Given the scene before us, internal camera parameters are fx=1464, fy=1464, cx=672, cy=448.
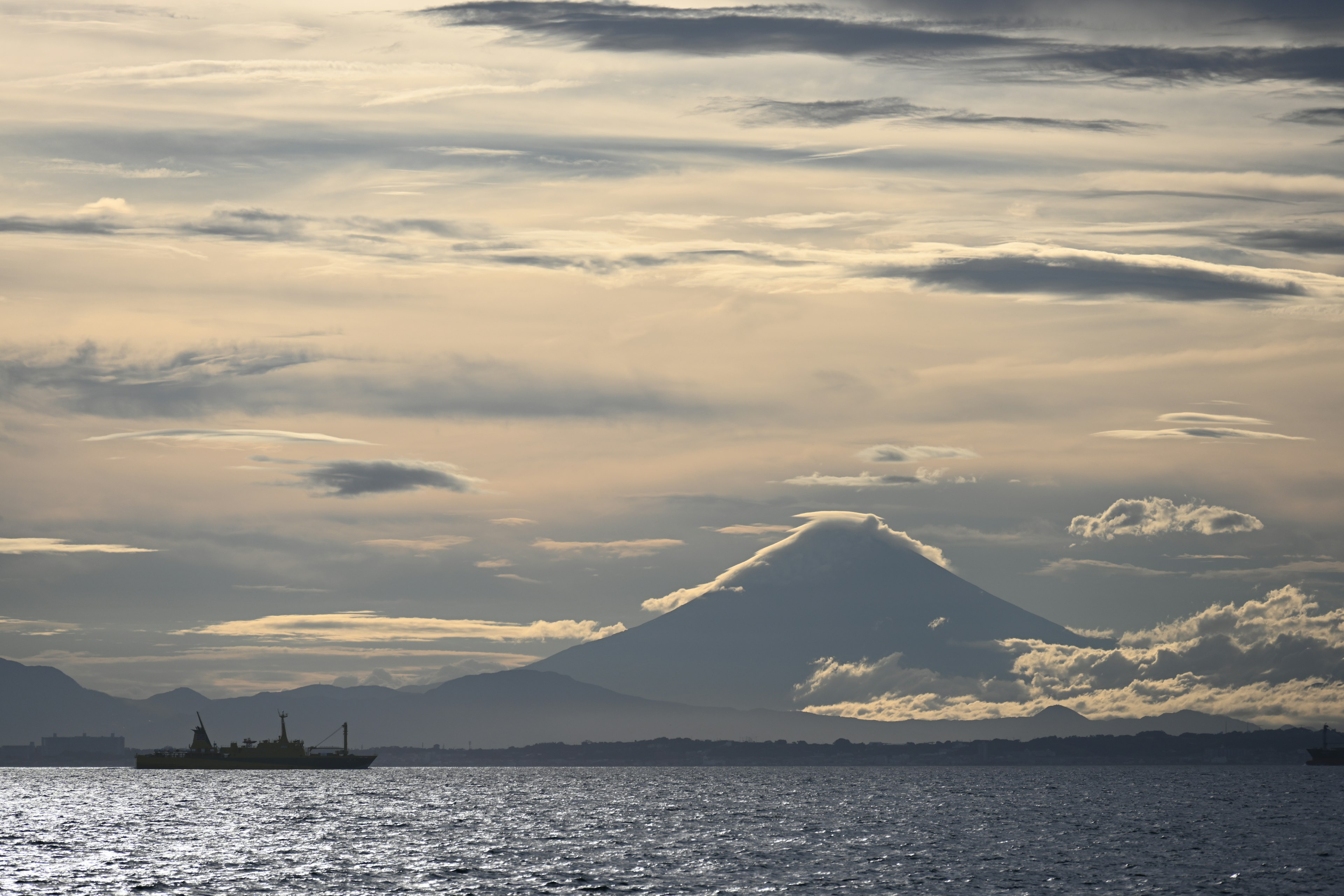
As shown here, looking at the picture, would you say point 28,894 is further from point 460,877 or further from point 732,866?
point 732,866

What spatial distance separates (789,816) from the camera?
195000 millimetres

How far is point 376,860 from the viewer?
127 metres

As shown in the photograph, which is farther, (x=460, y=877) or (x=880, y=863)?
(x=880, y=863)

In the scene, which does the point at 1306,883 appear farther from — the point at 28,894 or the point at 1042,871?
the point at 28,894

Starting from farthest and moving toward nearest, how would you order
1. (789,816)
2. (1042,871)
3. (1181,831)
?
(789,816), (1181,831), (1042,871)

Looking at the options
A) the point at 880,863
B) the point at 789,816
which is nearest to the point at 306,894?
the point at 880,863

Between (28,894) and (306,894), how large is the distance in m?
18.6

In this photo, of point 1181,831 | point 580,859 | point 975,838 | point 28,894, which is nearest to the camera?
point 28,894

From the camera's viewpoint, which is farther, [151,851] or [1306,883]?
[151,851]

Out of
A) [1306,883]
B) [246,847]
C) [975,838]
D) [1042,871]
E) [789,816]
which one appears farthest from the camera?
[789,816]

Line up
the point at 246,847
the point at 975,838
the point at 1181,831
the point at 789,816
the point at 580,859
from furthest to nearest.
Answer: the point at 789,816 → the point at 1181,831 → the point at 975,838 → the point at 246,847 → the point at 580,859

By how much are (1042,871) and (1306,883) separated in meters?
20.0

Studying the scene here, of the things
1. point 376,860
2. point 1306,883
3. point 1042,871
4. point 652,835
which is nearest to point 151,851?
point 376,860

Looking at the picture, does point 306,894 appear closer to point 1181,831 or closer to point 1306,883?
point 1306,883
